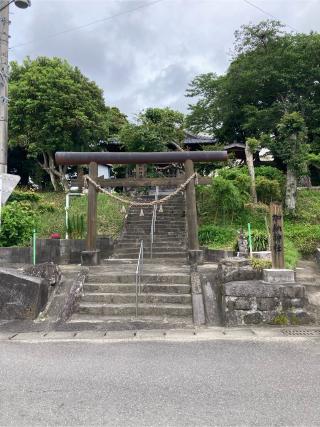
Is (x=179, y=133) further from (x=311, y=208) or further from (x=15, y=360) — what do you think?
(x=15, y=360)

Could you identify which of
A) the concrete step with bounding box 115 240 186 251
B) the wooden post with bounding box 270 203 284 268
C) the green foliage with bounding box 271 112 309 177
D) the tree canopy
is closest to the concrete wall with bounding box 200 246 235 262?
the concrete step with bounding box 115 240 186 251

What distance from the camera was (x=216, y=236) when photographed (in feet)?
44.9

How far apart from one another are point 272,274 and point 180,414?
14.3ft

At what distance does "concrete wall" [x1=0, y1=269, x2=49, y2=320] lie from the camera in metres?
7.55

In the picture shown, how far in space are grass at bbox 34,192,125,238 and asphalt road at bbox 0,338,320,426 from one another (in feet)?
26.6

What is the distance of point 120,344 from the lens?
611cm

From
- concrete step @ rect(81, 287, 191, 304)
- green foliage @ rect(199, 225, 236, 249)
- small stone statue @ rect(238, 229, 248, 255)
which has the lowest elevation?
concrete step @ rect(81, 287, 191, 304)

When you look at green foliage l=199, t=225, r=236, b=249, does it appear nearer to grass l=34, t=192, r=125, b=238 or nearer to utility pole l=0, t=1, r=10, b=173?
grass l=34, t=192, r=125, b=238

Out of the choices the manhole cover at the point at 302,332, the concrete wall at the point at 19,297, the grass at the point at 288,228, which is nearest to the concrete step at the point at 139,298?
the concrete wall at the point at 19,297

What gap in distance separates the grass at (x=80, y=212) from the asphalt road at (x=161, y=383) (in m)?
8.12

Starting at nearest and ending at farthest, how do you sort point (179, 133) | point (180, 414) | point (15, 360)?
point (180, 414), point (15, 360), point (179, 133)

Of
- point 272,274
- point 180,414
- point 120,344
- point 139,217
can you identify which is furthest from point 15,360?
point 139,217

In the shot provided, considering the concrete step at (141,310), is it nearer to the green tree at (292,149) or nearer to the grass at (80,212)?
the grass at (80,212)

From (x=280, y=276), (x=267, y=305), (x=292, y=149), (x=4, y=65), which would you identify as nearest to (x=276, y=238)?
(x=280, y=276)
